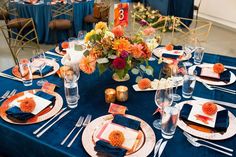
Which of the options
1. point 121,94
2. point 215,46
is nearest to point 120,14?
point 121,94

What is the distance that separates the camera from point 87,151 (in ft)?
3.69

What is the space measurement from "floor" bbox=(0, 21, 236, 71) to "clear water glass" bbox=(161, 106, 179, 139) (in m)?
3.24

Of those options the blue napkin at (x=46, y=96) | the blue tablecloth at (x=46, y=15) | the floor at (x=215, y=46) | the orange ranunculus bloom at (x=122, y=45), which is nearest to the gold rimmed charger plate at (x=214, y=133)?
the orange ranunculus bloom at (x=122, y=45)

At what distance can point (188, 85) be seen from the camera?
1.54m

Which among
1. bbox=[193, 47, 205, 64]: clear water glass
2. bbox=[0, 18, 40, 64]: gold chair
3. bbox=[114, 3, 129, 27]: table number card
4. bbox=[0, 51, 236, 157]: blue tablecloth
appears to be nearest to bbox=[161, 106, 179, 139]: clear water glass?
bbox=[0, 51, 236, 157]: blue tablecloth

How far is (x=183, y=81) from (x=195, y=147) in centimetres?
51

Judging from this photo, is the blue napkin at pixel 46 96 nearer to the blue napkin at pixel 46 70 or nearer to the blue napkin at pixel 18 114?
the blue napkin at pixel 18 114

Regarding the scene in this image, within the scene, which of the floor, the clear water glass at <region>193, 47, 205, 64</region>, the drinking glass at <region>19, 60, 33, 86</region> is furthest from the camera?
the floor

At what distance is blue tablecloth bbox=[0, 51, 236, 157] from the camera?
1.15 m

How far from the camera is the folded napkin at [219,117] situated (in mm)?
1264

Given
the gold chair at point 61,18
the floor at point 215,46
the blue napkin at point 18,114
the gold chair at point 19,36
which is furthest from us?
the gold chair at point 61,18

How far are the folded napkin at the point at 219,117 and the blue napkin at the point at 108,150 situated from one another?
1.43ft

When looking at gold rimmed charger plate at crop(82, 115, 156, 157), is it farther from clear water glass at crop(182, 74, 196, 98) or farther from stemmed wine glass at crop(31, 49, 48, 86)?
stemmed wine glass at crop(31, 49, 48, 86)

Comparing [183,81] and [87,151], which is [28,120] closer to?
[87,151]
